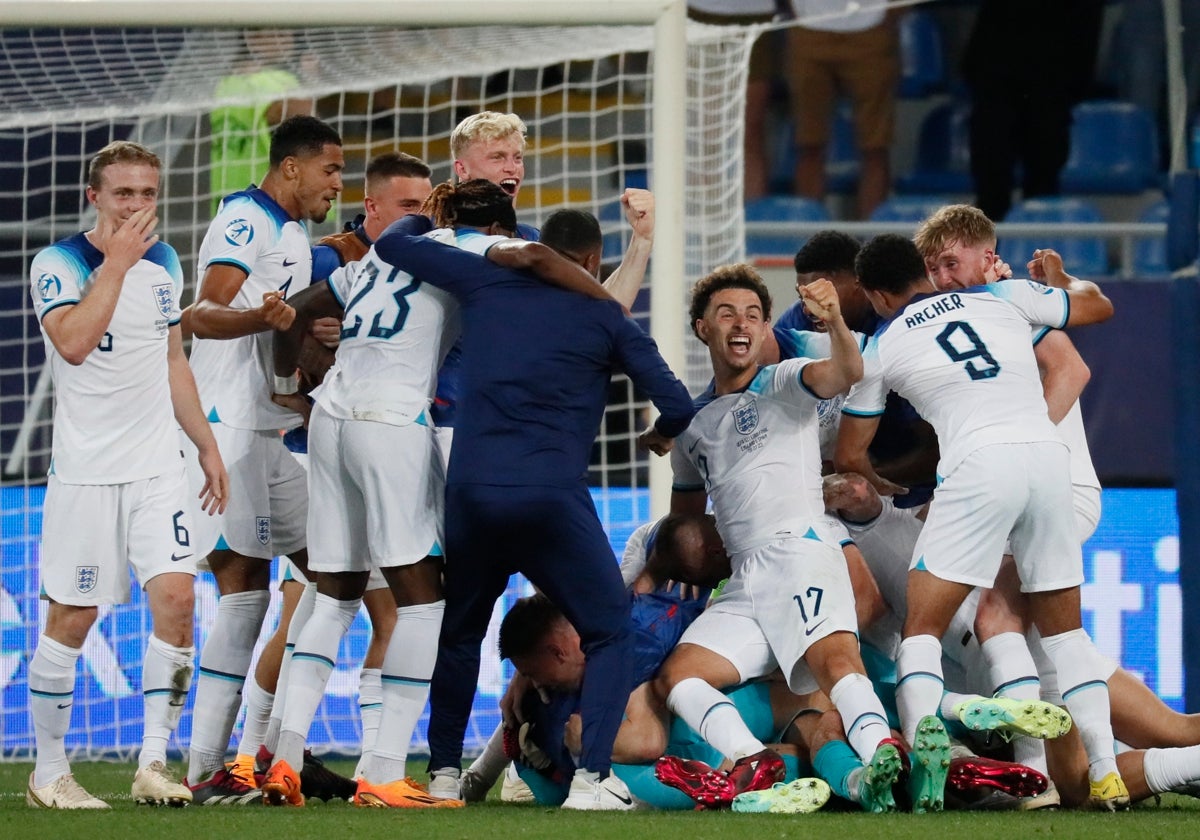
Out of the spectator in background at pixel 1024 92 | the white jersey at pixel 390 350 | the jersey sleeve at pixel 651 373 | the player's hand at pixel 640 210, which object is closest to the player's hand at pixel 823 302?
the jersey sleeve at pixel 651 373

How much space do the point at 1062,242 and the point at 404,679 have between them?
7.02 m

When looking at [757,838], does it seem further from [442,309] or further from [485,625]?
[442,309]

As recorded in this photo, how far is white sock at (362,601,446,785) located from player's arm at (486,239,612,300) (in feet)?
3.25

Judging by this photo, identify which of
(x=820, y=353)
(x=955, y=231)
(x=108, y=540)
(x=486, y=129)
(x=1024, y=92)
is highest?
(x=1024, y=92)

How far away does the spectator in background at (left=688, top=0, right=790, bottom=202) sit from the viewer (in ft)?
36.8

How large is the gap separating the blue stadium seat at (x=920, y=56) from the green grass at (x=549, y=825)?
807 centimetres

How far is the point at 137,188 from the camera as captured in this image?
5000mm

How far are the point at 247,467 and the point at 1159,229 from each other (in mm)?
6184

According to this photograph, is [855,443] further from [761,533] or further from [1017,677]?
[1017,677]

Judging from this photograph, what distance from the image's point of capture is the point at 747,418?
5.24 m

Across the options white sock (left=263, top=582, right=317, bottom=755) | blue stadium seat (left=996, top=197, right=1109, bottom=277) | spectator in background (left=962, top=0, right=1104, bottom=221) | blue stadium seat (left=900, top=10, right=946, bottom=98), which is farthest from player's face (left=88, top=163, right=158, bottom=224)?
blue stadium seat (left=900, top=10, right=946, bottom=98)

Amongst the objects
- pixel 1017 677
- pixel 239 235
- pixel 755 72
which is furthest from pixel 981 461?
pixel 755 72

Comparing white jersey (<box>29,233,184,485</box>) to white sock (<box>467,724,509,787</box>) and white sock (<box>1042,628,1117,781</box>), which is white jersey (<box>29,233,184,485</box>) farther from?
white sock (<box>1042,628,1117,781</box>)

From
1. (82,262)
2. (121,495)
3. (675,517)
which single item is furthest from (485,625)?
(82,262)
